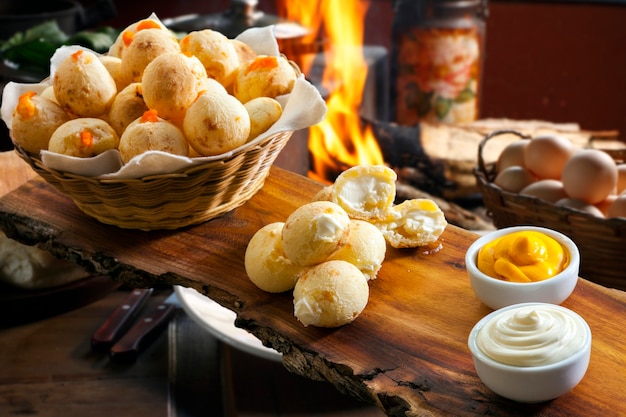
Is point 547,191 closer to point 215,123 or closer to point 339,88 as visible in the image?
point 215,123

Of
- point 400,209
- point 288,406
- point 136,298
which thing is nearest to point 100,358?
point 136,298

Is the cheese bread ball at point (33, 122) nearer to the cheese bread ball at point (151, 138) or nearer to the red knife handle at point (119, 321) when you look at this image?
the cheese bread ball at point (151, 138)

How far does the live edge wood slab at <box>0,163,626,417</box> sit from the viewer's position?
1.01 meters

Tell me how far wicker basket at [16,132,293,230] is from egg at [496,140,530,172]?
0.89 meters

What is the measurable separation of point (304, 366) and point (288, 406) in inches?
15.1

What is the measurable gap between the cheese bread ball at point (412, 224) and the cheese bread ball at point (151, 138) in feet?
1.21

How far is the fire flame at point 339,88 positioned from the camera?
9.18 ft

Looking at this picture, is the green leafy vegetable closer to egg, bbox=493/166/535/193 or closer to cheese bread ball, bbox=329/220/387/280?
egg, bbox=493/166/535/193

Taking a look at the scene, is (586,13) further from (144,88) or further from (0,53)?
(144,88)

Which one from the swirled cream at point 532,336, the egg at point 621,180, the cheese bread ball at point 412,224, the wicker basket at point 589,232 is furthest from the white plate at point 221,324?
the egg at point 621,180

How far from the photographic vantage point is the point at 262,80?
1440 mm

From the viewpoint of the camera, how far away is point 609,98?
4055 millimetres

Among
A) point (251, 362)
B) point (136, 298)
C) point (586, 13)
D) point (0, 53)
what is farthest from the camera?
point (586, 13)

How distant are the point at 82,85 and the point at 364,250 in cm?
58
